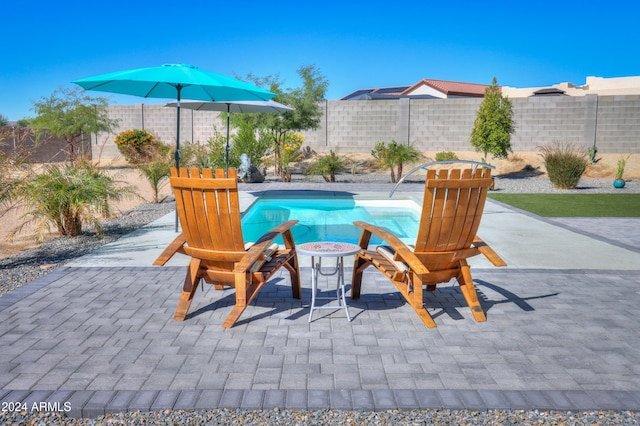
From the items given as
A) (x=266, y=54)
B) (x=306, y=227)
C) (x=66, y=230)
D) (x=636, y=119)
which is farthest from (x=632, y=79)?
(x=66, y=230)

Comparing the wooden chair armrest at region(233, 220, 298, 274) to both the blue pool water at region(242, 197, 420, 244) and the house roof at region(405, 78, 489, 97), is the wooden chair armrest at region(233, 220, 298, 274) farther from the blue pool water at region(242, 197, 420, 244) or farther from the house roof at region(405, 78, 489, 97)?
the house roof at region(405, 78, 489, 97)

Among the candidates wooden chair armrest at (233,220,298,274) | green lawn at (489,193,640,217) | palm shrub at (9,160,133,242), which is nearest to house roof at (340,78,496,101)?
green lawn at (489,193,640,217)

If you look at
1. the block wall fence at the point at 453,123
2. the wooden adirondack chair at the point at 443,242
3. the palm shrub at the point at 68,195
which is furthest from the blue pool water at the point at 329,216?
the block wall fence at the point at 453,123

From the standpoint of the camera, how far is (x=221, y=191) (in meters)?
3.80

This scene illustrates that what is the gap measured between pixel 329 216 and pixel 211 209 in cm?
714

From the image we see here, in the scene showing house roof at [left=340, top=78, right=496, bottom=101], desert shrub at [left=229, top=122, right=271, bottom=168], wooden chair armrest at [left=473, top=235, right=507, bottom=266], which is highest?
house roof at [left=340, top=78, right=496, bottom=101]

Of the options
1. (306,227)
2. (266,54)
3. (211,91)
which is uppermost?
(266,54)

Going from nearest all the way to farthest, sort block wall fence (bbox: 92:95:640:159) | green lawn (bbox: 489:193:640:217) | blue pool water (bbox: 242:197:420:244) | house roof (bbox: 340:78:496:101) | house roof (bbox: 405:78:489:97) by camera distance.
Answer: blue pool water (bbox: 242:197:420:244) < green lawn (bbox: 489:193:640:217) < block wall fence (bbox: 92:95:640:159) < house roof (bbox: 340:78:496:101) < house roof (bbox: 405:78:489:97)

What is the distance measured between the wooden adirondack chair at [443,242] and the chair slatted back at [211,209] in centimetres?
123

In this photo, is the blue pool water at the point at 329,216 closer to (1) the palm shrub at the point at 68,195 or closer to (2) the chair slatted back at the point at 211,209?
(1) the palm shrub at the point at 68,195

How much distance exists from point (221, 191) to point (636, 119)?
21808mm

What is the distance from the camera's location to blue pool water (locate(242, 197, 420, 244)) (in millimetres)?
9047

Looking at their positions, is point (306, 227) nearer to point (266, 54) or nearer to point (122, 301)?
point (122, 301)

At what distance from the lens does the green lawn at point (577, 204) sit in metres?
10.4
